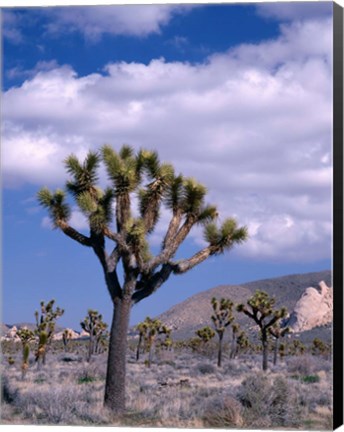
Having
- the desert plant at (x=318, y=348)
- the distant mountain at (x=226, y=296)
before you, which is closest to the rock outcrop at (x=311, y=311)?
the distant mountain at (x=226, y=296)

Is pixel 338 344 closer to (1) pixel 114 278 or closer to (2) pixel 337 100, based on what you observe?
(2) pixel 337 100

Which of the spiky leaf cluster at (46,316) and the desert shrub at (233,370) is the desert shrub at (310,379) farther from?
the spiky leaf cluster at (46,316)

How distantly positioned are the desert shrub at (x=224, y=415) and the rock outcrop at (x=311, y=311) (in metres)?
61.3

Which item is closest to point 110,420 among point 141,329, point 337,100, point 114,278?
point 114,278

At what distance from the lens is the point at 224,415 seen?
39.0 feet

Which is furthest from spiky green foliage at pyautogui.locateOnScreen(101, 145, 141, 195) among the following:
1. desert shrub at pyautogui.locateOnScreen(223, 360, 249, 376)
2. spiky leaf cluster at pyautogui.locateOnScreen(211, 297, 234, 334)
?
spiky leaf cluster at pyautogui.locateOnScreen(211, 297, 234, 334)

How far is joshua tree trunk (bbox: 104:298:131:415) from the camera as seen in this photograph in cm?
1280

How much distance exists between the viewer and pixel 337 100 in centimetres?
988

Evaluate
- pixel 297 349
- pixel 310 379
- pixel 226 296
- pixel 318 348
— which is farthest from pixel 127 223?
pixel 226 296

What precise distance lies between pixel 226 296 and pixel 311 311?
12.0 meters

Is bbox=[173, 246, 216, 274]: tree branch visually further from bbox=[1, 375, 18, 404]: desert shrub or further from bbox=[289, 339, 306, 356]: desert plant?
bbox=[289, 339, 306, 356]: desert plant

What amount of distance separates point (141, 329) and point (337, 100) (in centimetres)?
2695

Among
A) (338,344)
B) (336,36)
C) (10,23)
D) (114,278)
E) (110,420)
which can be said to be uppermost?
(10,23)

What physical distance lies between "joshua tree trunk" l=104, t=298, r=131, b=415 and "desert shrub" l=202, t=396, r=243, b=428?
1.49 metres
